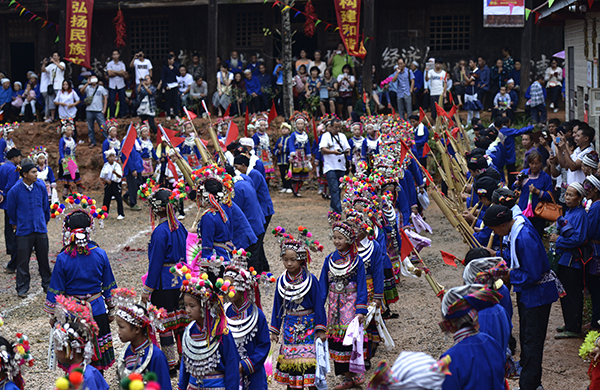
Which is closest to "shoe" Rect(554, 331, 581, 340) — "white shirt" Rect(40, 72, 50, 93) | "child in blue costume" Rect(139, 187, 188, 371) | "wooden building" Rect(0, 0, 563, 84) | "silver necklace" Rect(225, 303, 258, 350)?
"silver necklace" Rect(225, 303, 258, 350)

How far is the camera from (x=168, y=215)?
676cm

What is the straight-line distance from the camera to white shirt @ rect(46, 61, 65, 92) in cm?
1948

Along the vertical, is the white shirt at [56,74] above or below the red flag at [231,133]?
above

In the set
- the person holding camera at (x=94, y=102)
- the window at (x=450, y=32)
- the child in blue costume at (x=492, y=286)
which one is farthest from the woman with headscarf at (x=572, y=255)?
the window at (x=450, y=32)

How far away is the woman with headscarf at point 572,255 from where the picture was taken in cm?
678

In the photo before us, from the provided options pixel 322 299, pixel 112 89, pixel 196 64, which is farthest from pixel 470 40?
pixel 322 299

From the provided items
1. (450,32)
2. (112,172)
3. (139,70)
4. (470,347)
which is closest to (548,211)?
(470,347)

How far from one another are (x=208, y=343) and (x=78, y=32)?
654 inches

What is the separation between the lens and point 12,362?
396cm

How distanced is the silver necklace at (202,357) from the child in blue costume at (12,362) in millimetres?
1048

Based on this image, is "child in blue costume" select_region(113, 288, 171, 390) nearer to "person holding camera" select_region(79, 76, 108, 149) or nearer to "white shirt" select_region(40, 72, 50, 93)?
"person holding camera" select_region(79, 76, 108, 149)

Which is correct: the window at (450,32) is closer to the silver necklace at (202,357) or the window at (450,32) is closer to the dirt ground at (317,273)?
the dirt ground at (317,273)

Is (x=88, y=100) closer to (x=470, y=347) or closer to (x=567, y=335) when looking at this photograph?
(x=567, y=335)

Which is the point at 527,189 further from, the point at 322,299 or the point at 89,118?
the point at 89,118
